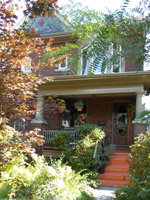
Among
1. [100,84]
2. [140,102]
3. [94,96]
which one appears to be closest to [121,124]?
[94,96]

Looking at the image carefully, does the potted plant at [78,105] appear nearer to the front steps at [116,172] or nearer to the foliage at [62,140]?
the foliage at [62,140]

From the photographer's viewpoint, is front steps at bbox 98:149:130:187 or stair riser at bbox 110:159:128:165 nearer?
front steps at bbox 98:149:130:187

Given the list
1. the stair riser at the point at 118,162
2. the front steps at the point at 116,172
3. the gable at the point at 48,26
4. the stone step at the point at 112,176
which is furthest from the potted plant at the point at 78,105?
the gable at the point at 48,26

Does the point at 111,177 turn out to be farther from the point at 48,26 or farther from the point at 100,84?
the point at 48,26

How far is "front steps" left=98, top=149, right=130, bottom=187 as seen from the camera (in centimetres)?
748

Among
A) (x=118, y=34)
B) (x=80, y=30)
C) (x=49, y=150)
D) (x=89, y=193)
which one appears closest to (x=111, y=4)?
(x=118, y=34)

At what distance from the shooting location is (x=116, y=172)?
805cm

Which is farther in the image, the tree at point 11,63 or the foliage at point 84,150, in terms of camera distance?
the foliage at point 84,150

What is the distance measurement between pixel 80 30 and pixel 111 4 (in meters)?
4.29

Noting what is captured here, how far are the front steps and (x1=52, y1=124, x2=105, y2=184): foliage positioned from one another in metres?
0.49

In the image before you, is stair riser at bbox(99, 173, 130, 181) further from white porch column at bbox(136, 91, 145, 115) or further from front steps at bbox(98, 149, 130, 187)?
white porch column at bbox(136, 91, 145, 115)

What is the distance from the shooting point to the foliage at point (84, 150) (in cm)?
773

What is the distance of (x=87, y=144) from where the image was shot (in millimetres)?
7941

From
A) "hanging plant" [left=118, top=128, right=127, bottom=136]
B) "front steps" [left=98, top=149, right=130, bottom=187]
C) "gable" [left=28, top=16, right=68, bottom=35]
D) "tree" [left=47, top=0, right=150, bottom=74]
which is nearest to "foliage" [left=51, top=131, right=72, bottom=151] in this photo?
"front steps" [left=98, top=149, right=130, bottom=187]
